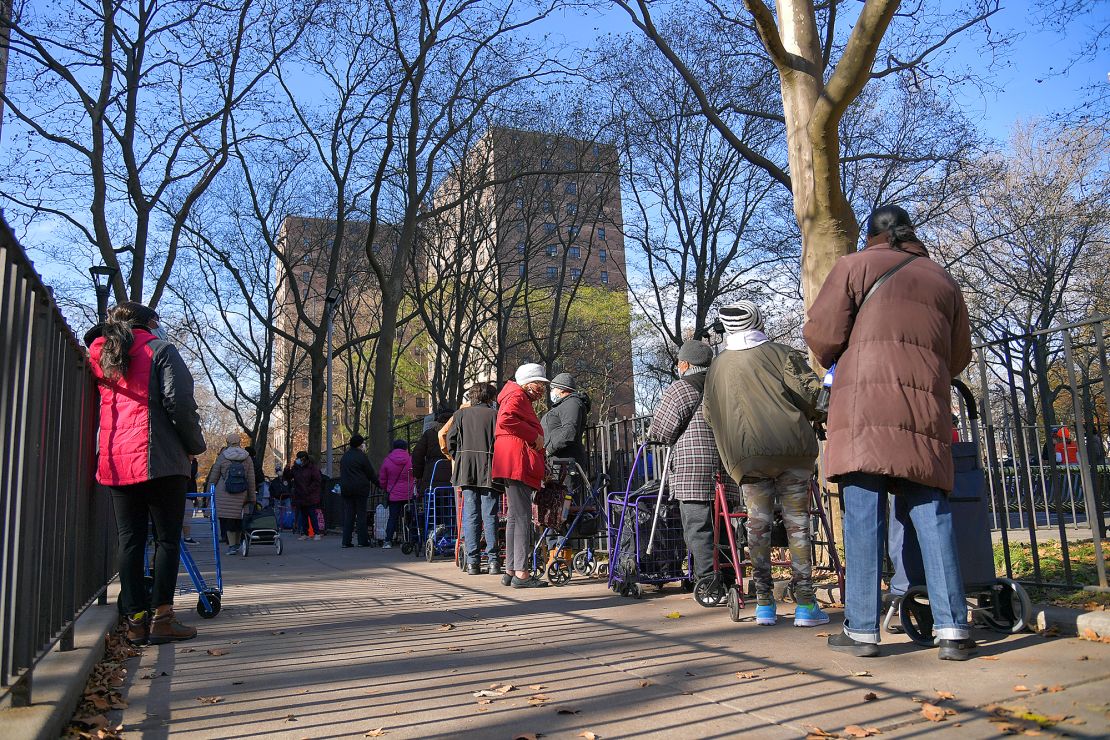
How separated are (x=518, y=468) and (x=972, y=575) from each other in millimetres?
4316

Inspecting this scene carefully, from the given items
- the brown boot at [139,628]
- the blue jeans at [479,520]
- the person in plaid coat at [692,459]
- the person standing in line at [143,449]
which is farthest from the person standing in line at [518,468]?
the brown boot at [139,628]

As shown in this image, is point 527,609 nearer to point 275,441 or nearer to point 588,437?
point 588,437

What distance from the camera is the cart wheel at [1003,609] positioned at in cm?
506

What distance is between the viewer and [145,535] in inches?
235

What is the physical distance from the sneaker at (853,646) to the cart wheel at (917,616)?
1.05 feet

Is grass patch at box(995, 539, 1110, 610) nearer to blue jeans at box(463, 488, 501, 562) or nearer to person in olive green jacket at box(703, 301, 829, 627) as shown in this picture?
person in olive green jacket at box(703, 301, 829, 627)

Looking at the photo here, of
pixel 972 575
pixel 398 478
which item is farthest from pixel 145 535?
pixel 398 478

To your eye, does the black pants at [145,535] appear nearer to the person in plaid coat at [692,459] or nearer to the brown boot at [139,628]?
the brown boot at [139,628]

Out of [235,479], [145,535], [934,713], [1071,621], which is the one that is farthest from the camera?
[235,479]

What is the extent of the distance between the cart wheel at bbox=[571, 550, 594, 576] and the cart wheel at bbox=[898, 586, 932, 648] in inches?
188

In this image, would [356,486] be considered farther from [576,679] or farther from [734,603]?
[576,679]

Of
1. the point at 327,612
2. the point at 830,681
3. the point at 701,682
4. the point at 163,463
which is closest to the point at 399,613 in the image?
the point at 327,612

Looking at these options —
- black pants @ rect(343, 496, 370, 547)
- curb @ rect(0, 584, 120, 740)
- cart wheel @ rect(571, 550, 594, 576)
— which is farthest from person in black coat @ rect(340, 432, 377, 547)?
curb @ rect(0, 584, 120, 740)

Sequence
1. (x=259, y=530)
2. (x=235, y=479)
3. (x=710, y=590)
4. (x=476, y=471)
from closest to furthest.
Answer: (x=710, y=590) → (x=476, y=471) → (x=235, y=479) → (x=259, y=530)
